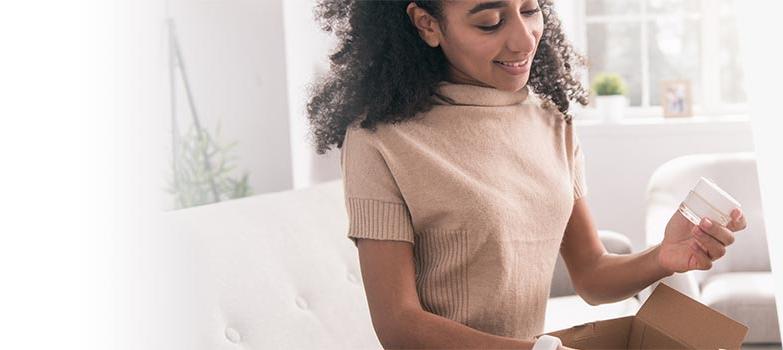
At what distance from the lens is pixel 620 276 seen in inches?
47.5

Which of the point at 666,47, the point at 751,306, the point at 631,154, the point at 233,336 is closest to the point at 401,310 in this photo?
the point at 233,336

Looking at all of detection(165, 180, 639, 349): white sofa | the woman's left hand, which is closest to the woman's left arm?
the woman's left hand

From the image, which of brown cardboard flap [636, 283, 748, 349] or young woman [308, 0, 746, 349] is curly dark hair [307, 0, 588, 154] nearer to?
young woman [308, 0, 746, 349]

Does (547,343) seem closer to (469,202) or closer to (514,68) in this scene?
(469,202)

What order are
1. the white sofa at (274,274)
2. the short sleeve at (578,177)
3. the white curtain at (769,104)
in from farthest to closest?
the white sofa at (274,274) → the short sleeve at (578,177) → the white curtain at (769,104)

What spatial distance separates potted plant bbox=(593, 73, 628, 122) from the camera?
4160 mm

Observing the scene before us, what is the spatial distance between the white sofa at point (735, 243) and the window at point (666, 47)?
1.11 meters

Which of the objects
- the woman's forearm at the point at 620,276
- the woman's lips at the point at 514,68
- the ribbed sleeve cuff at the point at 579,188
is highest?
the woman's lips at the point at 514,68

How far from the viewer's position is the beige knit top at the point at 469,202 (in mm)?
1054

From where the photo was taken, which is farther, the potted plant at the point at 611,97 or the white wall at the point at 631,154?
the potted plant at the point at 611,97

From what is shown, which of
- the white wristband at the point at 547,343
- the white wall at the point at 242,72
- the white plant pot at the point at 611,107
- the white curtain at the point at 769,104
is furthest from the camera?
the white plant pot at the point at 611,107

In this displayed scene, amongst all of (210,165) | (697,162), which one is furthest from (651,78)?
(210,165)

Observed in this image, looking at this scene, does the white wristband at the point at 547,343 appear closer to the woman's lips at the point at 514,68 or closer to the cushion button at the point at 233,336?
the woman's lips at the point at 514,68

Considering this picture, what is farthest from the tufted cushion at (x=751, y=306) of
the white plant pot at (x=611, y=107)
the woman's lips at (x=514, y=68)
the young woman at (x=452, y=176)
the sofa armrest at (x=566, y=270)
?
the woman's lips at (x=514, y=68)
